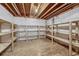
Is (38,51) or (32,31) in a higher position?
(32,31)

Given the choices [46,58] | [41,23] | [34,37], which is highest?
[41,23]

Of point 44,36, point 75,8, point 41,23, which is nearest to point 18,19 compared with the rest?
point 41,23

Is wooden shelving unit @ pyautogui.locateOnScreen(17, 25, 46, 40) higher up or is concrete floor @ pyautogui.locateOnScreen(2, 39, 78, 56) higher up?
wooden shelving unit @ pyautogui.locateOnScreen(17, 25, 46, 40)

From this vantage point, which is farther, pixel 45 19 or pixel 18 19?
pixel 45 19

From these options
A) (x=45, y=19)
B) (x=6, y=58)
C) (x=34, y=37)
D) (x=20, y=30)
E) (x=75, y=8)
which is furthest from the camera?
(x=45, y=19)

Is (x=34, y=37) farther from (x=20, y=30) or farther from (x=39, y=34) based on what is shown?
(x=20, y=30)

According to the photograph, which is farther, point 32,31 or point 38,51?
point 32,31

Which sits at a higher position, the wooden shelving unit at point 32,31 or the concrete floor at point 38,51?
the wooden shelving unit at point 32,31

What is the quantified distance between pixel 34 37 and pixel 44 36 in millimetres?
618

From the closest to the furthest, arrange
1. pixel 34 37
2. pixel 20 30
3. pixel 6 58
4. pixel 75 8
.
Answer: pixel 6 58
pixel 75 8
pixel 20 30
pixel 34 37

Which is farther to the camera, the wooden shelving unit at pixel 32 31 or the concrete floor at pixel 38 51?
the wooden shelving unit at pixel 32 31

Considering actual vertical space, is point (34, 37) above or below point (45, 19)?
below

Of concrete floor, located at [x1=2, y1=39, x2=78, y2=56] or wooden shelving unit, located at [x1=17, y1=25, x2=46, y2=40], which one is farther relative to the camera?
wooden shelving unit, located at [x1=17, y1=25, x2=46, y2=40]

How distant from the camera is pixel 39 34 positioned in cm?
577
